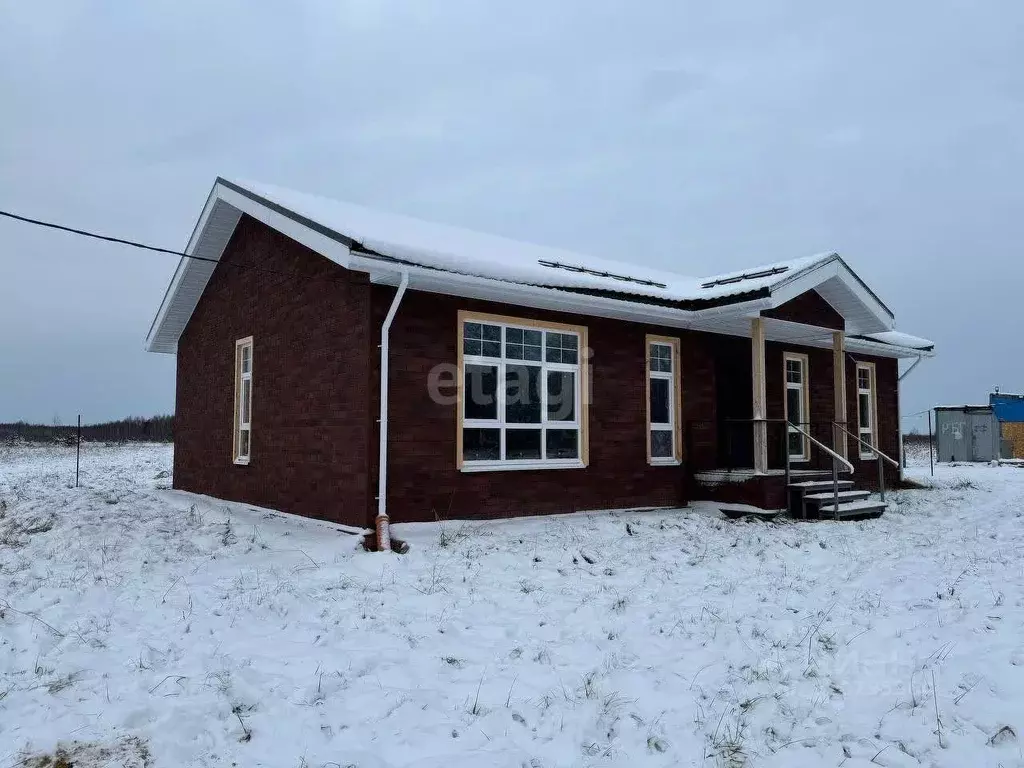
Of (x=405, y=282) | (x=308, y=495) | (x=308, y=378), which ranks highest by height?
(x=405, y=282)

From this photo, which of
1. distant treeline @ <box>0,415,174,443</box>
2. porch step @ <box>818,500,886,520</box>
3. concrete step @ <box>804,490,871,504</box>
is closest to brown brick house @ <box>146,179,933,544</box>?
concrete step @ <box>804,490,871,504</box>

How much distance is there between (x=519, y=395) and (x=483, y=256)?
6.82 feet

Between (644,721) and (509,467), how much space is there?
5688mm

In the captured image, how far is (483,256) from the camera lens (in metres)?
10.4

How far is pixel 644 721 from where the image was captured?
13.6 ft

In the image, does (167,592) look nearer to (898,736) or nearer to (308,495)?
(308,495)

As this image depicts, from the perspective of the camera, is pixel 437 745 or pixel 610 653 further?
pixel 610 653

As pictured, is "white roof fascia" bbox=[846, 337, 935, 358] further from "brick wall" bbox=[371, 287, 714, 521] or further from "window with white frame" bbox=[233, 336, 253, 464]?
"window with white frame" bbox=[233, 336, 253, 464]

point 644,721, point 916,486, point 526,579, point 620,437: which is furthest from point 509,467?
point 916,486

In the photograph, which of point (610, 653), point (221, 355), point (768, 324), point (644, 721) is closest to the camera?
point (644, 721)

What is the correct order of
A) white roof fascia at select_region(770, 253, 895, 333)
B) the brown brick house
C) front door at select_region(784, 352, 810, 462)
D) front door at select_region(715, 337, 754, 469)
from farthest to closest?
front door at select_region(784, 352, 810, 462), front door at select_region(715, 337, 754, 469), white roof fascia at select_region(770, 253, 895, 333), the brown brick house

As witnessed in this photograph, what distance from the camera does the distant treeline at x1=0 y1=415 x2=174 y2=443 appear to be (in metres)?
37.2

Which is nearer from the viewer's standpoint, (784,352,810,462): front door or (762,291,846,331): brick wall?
(762,291,846,331): brick wall

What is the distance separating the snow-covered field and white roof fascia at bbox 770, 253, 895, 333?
3.62m
